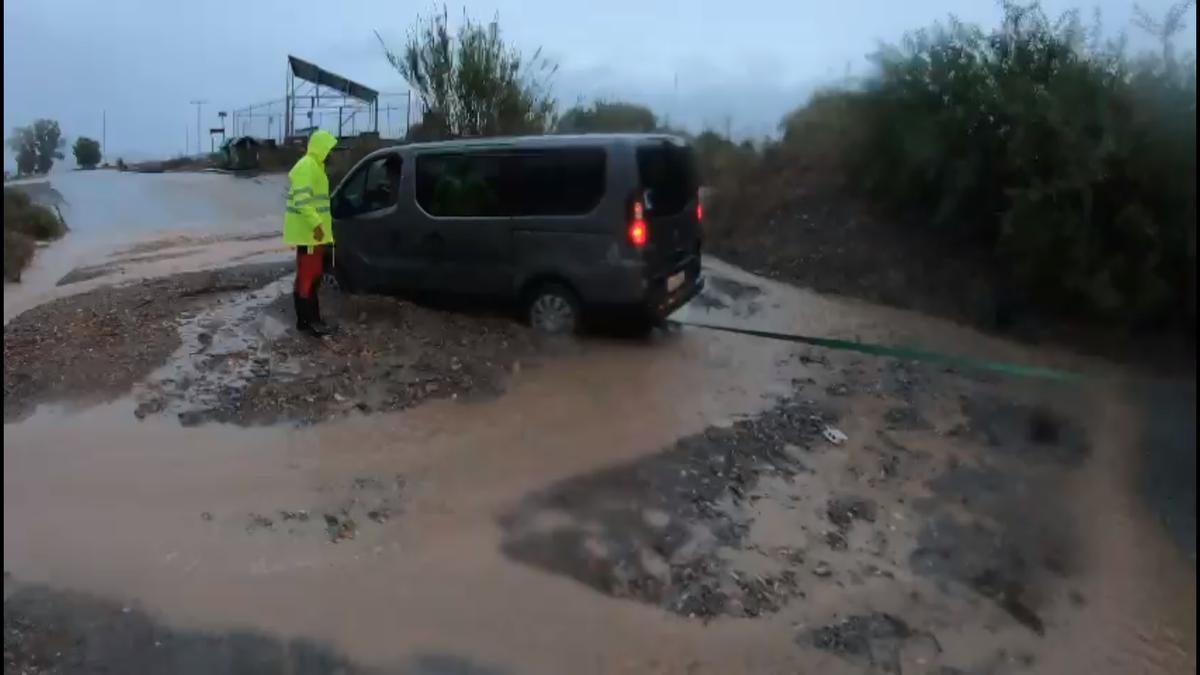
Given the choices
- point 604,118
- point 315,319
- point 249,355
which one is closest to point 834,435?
point 315,319

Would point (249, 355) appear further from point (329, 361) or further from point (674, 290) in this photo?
point (674, 290)

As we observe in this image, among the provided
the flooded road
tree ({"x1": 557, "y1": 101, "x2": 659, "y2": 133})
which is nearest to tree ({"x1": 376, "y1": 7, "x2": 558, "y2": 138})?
tree ({"x1": 557, "y1": 101, "x2": 659, "y2": 133})

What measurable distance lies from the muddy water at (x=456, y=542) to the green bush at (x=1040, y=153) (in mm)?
791

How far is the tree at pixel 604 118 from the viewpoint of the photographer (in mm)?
13789

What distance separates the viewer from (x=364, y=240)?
28.8 ft

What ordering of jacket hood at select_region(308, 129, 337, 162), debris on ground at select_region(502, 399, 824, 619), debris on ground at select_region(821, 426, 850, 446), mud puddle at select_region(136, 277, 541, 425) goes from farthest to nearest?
1. jacket hood at select_region(308, 129, 337, 162)
2. debris on ground at select_region(821, 426, 850, 446)
3. mud puddle at select_region(136, 277, 541, 425)
4. debris on ground at select_region(502, 399, 824, 619)

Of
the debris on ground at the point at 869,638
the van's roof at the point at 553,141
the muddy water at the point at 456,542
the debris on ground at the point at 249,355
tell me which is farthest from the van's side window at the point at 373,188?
the debris on ground at the point at 869,638

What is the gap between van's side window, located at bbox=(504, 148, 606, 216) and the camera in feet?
25.3

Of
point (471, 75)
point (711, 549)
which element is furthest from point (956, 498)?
point (471, 75)

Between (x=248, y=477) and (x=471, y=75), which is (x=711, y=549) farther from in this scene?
(x=471, y=75)

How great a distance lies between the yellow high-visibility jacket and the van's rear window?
229cm

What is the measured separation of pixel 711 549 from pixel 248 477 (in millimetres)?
2488

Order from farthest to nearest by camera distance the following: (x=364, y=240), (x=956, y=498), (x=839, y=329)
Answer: (x=839, y=329) < (x=364, y=240) < (x=956, y=498)

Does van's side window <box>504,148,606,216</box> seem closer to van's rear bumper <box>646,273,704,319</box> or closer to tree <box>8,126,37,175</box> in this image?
van's rear bumper <box>646,273,704,319</box>
